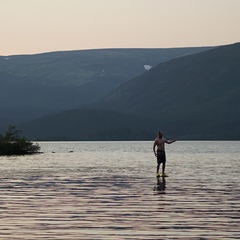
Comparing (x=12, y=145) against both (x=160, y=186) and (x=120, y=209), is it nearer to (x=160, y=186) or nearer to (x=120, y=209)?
(x=160, y=186)

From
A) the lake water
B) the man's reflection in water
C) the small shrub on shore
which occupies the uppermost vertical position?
the small shrub on shore

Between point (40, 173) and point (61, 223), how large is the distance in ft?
87.3

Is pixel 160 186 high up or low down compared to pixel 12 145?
down

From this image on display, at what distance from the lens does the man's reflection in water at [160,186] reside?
33.0 meters

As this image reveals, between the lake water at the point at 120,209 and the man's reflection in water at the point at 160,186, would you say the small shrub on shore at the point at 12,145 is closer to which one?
the man's reflection in water at the point at 160,186

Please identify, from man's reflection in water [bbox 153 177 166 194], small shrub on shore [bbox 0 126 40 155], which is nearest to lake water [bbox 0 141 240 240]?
man's reflection in water [bbox 153 177 166 194]

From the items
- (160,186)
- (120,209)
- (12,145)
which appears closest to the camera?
(120,209)

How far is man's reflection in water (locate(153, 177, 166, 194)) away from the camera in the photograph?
33.0m

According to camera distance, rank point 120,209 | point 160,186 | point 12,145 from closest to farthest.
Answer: point 120,209 < point 160,186 < point 12,145

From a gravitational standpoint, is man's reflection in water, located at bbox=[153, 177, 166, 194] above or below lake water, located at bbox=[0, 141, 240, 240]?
above

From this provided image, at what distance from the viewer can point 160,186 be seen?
35969 millimetres

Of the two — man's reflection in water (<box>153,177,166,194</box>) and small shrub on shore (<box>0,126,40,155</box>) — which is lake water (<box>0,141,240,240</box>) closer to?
man's reflection in water (<box>153,177,166,194</box>)

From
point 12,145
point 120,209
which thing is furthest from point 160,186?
point 12,145

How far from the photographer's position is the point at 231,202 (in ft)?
91.7
